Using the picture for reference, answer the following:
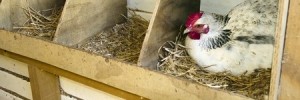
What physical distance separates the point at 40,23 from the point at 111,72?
412mm

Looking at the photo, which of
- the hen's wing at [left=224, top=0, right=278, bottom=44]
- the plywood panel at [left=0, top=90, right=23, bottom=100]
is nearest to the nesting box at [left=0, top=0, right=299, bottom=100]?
the hen's wing at [left=224, top=0, right=278, bottom=44]

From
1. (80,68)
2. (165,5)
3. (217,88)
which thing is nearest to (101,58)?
(80,68)

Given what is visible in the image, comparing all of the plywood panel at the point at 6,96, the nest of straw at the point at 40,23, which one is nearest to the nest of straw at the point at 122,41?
the nest of straw at the point at 40,23

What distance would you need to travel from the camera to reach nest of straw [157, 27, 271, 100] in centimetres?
86

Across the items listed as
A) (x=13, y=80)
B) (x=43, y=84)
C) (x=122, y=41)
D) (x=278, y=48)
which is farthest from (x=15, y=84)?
(x=278, y=48)

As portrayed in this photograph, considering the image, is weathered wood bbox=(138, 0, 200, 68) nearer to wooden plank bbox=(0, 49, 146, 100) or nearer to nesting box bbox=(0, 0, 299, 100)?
nesting box bbox=(0, 0, 299, 100)

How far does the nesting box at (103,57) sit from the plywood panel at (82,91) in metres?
0.11

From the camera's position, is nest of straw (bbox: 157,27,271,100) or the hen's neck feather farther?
the hen's neck feather

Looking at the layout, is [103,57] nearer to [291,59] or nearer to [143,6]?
[143,6]

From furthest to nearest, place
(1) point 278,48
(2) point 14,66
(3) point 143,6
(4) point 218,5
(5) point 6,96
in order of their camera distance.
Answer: (5) point 6,96, (2) point 14,66, (3) point 143,6, (4) point 218,5, (1) point 278,48

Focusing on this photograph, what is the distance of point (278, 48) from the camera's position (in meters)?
0.74

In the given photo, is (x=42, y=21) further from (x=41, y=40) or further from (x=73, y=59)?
(x=73, y=59)

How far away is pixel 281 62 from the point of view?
2.49ft

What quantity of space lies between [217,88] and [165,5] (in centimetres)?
24
